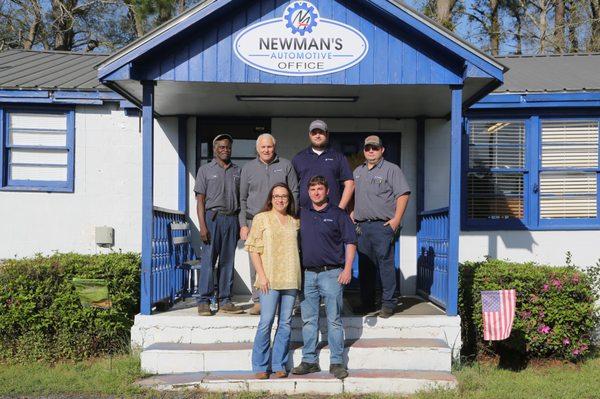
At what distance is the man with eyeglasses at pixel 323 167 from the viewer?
646 centimetres

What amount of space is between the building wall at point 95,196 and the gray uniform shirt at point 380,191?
3185 millimetres

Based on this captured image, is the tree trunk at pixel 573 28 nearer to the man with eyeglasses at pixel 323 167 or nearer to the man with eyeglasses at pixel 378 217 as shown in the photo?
the man with eyeglasses at pixel 378 217

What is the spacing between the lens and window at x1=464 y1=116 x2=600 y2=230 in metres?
8.80

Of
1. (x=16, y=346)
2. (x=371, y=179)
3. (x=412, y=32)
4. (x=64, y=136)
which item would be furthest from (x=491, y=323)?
(x=64, y=136)

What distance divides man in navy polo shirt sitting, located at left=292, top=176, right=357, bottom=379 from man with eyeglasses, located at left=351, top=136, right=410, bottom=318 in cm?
92

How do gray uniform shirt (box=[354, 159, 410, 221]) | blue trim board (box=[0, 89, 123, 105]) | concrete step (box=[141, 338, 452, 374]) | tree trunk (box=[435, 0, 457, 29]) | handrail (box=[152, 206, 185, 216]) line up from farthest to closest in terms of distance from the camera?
tree trunk (box=[435, 0, 457, 29])
blue trim board (box=[0, 89, 123, 105])
handrail (box=[152, 206, 185, 216])
gray uniform shirt (box=[354, 159, 410, 221])
concrete step (box=[141, 338, 452, 374])

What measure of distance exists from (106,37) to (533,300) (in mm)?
18919

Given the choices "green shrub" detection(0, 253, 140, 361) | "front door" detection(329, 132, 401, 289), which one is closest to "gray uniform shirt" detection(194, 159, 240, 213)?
"green shrub" detection(0, 253, 140, 361)

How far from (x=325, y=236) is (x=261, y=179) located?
1.16m

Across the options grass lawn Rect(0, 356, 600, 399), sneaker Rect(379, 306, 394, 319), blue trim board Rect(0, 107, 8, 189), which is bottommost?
grass lawn Rect(0, 356, 600, 399)

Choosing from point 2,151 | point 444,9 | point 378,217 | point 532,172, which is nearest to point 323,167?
point 378,217

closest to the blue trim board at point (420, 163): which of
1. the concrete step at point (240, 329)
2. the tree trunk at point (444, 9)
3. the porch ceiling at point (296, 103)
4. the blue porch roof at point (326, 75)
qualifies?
the porch ceiling at point (296, 103)

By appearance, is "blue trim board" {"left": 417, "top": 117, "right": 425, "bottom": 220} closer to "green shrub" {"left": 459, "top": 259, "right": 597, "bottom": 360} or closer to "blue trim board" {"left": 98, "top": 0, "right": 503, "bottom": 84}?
"green shrub" {"left": 459, "top": 259, "right": 597, "bottom": 360}

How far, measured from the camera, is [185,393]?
5602 mm
